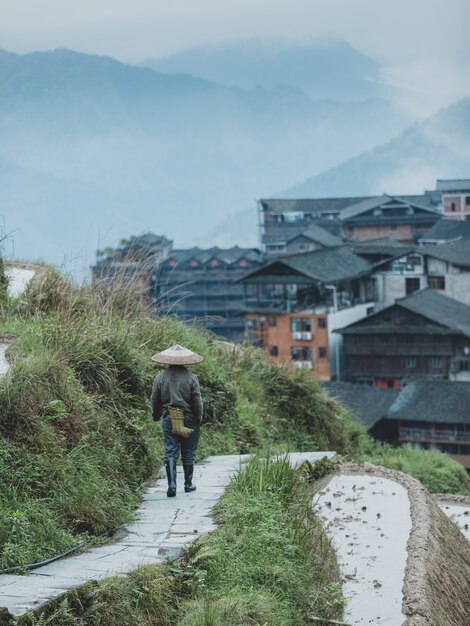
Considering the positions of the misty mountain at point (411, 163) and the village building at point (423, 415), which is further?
the misty mountain at point (411, 163)

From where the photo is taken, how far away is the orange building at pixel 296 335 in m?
41.8

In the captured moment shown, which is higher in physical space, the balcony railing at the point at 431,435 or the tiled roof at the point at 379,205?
the tiled roof at the point at 379,205

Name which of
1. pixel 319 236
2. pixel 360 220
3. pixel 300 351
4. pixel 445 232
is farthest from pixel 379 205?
pixel 300 351

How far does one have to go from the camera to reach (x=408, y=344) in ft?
128

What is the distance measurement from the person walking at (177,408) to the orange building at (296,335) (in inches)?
1283

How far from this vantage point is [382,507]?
9.53m

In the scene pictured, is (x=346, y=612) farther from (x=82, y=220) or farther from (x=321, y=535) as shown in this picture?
(x=82, y=220)

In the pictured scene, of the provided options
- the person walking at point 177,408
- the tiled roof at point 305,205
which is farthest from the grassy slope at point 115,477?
the tiled roof at point 305,205

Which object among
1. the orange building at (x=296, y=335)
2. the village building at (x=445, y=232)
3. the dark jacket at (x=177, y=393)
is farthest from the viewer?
the village building at (x=445, y=232)

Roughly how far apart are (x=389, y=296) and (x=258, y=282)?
8943 mm

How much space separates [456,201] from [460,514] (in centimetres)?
5584

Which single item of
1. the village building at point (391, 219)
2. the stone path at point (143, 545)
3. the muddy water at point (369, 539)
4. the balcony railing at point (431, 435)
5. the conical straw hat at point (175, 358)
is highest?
the village building at point (391, 219)

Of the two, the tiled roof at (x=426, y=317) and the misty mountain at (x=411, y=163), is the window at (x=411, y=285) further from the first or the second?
the misty mountain at (x=411, y=163)

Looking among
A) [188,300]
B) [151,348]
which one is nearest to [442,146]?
[188,300]
